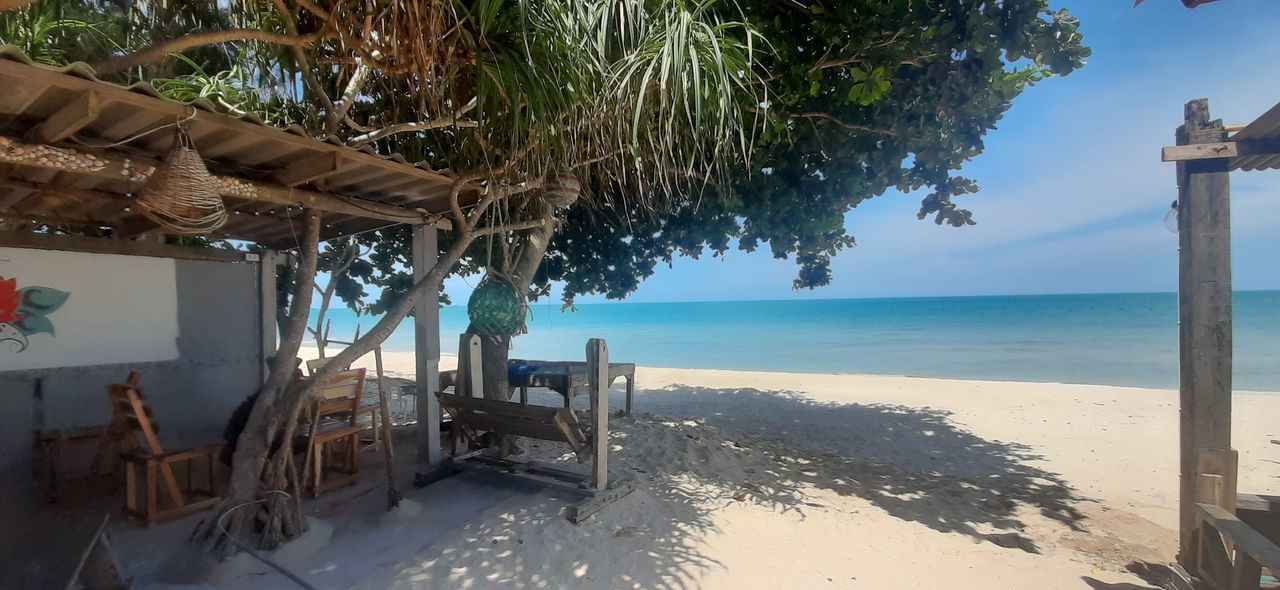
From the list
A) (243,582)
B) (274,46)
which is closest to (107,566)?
(243,582)

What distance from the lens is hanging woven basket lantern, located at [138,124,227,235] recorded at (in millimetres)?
2514

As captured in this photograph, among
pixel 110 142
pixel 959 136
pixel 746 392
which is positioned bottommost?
pixel 746 392

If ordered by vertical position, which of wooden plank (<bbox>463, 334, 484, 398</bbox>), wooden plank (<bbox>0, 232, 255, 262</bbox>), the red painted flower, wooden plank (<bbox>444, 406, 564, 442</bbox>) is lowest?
wooden plank (<bbox>444, 406, 564, 442</bbox>)

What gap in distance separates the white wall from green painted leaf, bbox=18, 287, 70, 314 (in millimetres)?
31

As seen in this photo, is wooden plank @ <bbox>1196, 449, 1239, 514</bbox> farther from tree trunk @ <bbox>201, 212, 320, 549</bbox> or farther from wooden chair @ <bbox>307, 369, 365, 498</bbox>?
wooden chair @ <bbox>307, 369, 365, 498</bbox>

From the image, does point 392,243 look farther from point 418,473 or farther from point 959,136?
point 959,136

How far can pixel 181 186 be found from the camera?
253cm

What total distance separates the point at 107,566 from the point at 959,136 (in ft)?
21.0

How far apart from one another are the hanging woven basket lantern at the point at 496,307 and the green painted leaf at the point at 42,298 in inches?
121

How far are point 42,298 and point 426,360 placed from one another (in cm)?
281

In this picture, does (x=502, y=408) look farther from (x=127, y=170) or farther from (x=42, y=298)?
(x=42, y=298)

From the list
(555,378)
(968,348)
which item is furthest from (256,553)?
(968,348)

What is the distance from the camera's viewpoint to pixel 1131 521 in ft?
15.6

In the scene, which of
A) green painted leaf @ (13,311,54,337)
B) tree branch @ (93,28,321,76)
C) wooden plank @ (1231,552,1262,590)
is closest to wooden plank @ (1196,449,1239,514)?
wooden plank @ (1231,552,1262,590)
